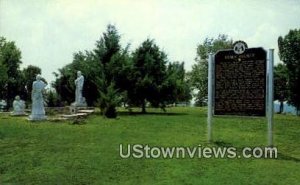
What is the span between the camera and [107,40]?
33344 millimetres

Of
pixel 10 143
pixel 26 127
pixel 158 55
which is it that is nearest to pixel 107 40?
pixel 158 55

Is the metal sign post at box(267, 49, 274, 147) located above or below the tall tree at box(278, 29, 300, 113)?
below

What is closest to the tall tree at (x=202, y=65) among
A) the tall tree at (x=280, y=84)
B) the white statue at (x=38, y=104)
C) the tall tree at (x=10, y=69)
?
the tall tree at (x=280, y=84)

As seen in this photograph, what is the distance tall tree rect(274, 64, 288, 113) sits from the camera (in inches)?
2153

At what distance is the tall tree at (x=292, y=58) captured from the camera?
48.3 meters

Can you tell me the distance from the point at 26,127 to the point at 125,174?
8899 millimetres

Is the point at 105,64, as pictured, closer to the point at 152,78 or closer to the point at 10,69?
the point at 152,78

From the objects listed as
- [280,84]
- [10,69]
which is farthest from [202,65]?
[10,69]

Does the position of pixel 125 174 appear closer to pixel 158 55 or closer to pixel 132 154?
pixel 132 154

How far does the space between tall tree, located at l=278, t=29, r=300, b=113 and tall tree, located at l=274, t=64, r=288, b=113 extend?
184 cm

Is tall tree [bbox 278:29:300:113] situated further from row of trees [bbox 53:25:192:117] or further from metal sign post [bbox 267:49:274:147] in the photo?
metal sign post [bbox 267:49:274:147]

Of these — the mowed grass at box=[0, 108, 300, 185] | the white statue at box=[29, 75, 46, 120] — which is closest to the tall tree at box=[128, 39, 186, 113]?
the white statue at box=[29, 75, 46, 120]

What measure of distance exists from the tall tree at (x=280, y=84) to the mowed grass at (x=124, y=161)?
1542 inches

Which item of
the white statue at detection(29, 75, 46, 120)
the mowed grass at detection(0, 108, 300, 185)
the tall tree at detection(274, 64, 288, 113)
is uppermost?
the tall tree at detection(274, 64, 288, 113)
